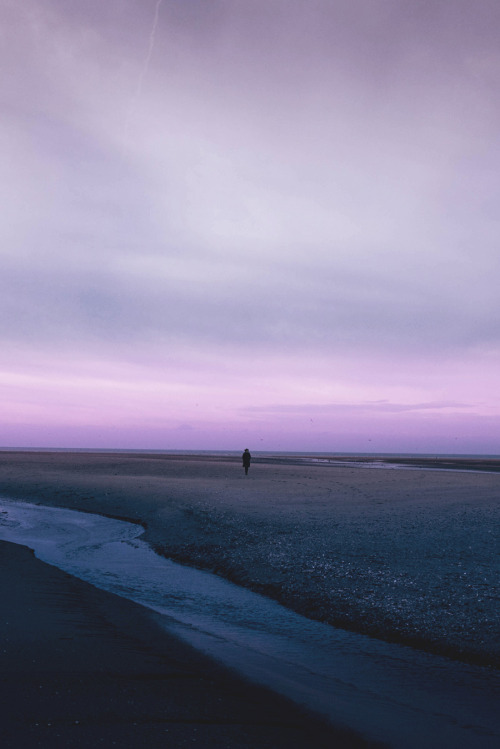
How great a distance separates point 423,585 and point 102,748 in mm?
8491

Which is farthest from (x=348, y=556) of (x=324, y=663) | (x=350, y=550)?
(x=324, y=663)

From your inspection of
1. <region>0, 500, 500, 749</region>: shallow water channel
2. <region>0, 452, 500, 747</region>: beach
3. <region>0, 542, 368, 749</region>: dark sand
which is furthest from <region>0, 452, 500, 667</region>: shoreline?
<region>0, 542, 368, 749</region>: dark sand

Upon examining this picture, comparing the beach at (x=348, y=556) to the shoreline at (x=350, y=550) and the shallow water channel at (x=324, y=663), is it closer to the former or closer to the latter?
the shoreline at (x=350, y=550)

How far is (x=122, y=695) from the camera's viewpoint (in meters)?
5.96

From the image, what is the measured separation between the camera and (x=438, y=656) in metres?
8.23

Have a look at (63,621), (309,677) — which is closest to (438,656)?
(309,677)

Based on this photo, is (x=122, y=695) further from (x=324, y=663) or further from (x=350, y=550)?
(x=350, y=550)

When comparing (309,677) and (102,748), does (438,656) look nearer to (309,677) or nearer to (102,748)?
(309,677)

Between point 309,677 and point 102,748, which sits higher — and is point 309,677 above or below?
below

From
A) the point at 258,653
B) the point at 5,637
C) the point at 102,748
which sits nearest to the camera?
the point at 102,748

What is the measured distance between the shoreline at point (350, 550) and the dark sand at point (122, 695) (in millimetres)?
3691

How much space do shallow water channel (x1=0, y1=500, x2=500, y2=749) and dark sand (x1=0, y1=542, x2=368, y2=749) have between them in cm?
55

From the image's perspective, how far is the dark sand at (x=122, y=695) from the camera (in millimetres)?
5066

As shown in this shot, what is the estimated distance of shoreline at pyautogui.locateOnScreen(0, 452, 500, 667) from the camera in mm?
9492
